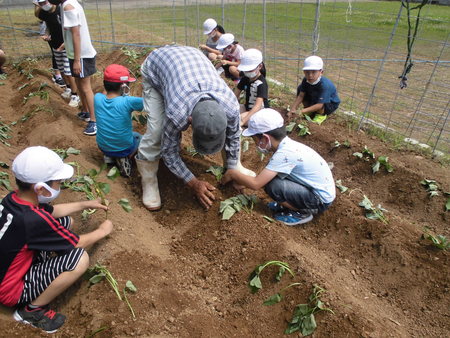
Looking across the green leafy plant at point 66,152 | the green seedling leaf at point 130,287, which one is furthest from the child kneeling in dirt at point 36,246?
the green leafy plant at point 66,152

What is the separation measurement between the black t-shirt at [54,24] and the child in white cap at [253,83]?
300cm

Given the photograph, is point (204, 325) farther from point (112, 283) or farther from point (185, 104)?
point (185, 104)

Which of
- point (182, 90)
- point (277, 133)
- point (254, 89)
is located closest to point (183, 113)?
point (182, 90)

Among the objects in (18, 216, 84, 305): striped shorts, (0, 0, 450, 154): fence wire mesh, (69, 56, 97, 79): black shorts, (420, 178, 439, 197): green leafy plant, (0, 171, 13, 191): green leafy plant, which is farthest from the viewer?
(0, 0, 450, 154): fence wire mesh

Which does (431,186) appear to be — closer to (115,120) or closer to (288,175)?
(288,175)

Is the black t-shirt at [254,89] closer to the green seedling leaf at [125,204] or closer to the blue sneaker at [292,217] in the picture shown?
the blue sneaker at [292,217]

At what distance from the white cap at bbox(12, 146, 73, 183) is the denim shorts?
1.93 m

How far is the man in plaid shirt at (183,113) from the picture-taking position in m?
2.79

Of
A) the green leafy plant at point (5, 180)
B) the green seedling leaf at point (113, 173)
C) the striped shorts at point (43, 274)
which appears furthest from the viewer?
the green seedling leaf at point (113, 173)

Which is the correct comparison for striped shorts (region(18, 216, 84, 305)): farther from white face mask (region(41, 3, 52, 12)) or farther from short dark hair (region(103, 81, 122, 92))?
white face mask (region(41, 3, 52, 12))

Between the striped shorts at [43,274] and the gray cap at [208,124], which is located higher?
the gray cap at [208,124]

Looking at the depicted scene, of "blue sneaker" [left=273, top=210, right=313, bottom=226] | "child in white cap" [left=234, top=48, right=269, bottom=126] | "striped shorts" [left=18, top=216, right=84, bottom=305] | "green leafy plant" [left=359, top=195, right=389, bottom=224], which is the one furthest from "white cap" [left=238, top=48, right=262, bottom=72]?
"striped shorts" [left=18, top=216, right=84, bottom=305]

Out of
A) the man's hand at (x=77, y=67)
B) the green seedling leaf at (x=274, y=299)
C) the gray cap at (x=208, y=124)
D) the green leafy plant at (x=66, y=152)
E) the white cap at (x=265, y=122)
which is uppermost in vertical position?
the gray cap at (x=208, y=124)

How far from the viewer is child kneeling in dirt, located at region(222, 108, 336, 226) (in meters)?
3.38
